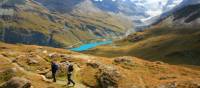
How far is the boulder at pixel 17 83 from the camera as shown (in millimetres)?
44969

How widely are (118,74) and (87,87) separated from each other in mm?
4822

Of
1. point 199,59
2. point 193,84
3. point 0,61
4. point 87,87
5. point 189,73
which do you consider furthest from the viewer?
point 199,59

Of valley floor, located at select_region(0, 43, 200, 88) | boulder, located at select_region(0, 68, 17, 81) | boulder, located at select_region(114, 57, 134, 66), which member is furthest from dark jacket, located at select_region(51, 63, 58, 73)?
boulder, located at select_region(114, 57, 134, 66)

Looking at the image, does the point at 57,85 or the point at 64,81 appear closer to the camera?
the point at 57,85

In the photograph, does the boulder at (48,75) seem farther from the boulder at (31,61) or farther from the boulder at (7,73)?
the boulder at (31,61)

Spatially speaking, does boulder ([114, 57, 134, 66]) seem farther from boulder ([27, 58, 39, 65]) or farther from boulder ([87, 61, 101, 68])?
boulder ([27, 58, 39, 65])

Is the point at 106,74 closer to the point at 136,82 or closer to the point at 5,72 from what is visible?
the point at 136,82

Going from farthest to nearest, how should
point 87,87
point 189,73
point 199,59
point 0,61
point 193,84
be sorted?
point 199,59 < point 189,73 < point 0,61 < point 87,87 < point 193,84

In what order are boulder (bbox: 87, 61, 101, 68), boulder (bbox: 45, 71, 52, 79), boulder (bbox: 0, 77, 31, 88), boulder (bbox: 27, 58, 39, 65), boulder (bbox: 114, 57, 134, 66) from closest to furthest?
boulder (bbox: 0, 77, 31, 88)
boulder (bbox: 45, 71, 52, 79)
boulder (bbox: 87, 61, 101, 68)
boulder (bbox: 27, 58, 39, 65)
boulder (bbox: 114, 57, 134, 66)

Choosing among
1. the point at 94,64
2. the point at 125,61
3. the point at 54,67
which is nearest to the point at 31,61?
the point at 94,64

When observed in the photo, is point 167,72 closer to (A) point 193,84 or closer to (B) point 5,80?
(A) point 193,84

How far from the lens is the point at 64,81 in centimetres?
5184

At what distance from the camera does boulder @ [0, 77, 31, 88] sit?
45.0 metres

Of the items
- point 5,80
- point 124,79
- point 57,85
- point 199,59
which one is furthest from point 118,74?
point 199,59
